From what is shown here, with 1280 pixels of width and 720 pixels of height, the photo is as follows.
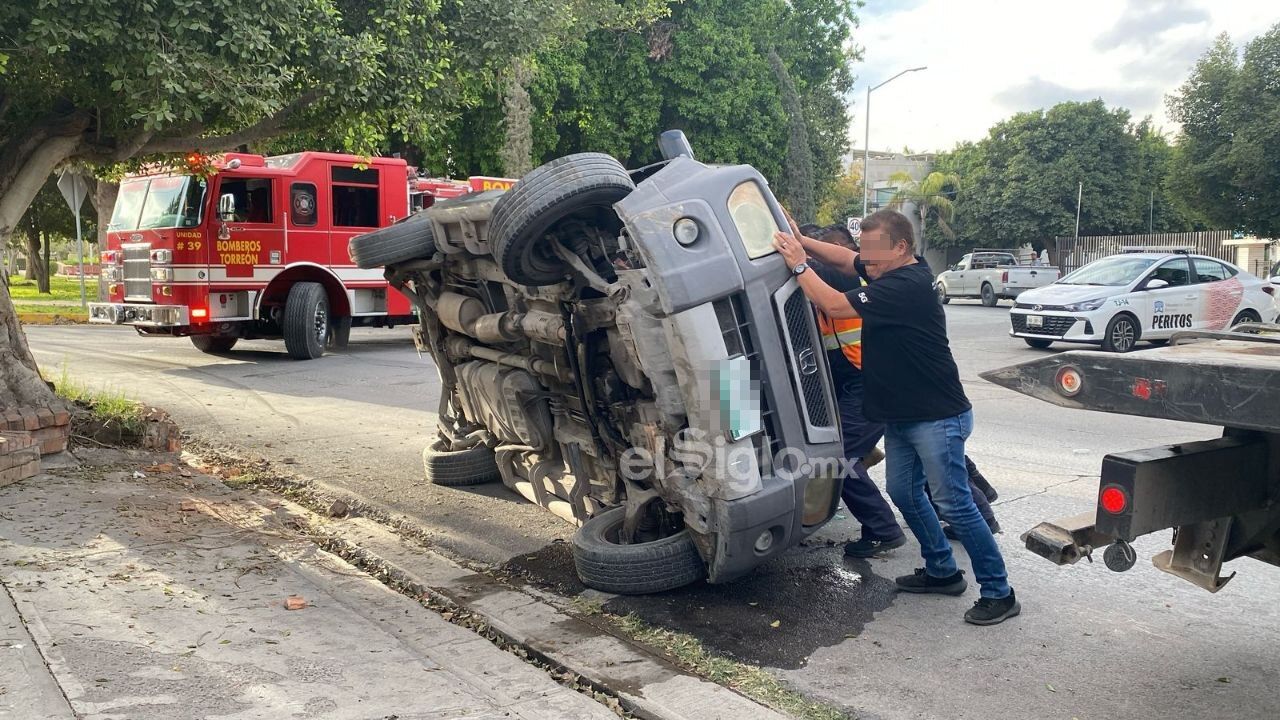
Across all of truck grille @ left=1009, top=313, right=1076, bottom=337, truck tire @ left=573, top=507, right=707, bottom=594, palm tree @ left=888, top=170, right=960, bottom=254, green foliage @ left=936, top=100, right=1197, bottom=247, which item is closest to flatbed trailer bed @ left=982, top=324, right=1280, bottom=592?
truck tire @ left=573, top=507, right=707, bottom=594

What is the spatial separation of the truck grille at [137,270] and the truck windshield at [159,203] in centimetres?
29

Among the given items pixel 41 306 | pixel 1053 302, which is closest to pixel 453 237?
pixel 1053 302

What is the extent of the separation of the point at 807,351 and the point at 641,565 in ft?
3.84

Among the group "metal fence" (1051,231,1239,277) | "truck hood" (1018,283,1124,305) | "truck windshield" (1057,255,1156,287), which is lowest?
"truck hood" (1018,283,1124,305)

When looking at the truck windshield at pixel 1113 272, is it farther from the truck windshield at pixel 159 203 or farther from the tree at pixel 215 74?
the truck windshield at pixel 159 203

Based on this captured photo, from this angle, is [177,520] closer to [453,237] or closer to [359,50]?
[453,237]

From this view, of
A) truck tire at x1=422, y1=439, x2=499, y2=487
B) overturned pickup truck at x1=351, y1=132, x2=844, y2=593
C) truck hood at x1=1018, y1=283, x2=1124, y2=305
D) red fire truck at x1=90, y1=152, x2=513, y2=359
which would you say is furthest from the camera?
truck hood at x1=1018, y1=283, x2=1124, y2=305

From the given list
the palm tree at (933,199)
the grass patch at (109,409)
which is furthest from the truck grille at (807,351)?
the palm tree at (933,199)

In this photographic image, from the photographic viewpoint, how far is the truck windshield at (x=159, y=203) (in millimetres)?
13625

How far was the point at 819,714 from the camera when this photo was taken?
3410 millimetres

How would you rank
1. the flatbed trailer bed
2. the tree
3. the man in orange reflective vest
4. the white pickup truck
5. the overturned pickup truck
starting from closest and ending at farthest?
the flatbed trailer bed < the overturned pickup truck < the man in orange reflective vest < the tree < the white pickup truck

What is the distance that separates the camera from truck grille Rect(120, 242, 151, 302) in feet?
45.4

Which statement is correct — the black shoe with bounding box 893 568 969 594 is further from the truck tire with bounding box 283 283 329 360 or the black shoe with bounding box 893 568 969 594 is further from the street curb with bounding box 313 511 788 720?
the truck tire with bounding box 283 283 329 360

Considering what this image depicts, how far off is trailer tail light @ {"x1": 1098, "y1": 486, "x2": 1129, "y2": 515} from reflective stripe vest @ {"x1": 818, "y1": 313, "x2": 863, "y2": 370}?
212 cm
